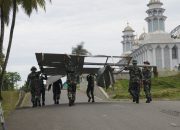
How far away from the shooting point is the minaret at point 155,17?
9119 cm

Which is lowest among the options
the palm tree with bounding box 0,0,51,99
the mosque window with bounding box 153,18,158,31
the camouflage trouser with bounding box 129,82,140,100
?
the camouflage trouser with bounding box 129,82,140,100

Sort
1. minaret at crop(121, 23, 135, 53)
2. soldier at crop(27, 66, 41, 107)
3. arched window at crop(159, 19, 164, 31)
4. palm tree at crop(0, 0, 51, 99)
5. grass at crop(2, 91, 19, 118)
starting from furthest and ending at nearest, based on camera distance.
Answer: minaret at crop(121, 23, 135, 53)
arched window at crop(159, 19, 164, 31)
palm tree at crop(0, 0, 51, 99)
soldier at crop(27, 66, 41, 107)
grass at crop(2, 91, 19, 118)

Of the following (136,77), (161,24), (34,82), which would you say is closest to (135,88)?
(136,77)

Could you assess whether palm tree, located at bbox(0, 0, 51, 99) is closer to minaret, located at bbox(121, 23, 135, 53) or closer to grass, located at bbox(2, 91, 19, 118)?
grass, located at bbox(2, 91, 19, 118)

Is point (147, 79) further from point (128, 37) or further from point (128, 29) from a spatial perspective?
point (128, 29)

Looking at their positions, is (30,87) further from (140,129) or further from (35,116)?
(140,129)

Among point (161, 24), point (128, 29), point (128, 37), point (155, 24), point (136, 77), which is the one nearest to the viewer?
point (136, 77)

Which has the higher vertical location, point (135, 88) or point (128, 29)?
point (128, 29)

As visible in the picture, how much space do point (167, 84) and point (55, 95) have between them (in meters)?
30.2

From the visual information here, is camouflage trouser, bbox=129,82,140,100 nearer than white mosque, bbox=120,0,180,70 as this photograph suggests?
Yes

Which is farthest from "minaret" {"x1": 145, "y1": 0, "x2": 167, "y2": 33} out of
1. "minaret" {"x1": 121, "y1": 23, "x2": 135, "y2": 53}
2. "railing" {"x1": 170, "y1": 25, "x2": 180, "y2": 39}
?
"minaret" {"x1": 121, "y1": 23, "x2": 135, "y2": 53}

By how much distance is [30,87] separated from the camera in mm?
21891

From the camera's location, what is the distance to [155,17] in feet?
303

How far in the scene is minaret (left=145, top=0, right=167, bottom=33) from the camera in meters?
91.2
